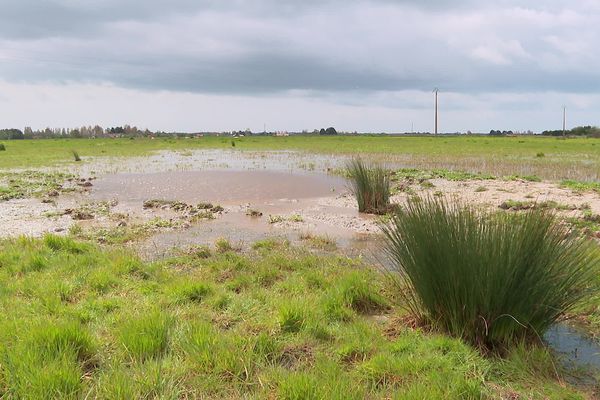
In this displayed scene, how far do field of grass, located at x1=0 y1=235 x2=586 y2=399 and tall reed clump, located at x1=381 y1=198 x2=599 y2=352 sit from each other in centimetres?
24

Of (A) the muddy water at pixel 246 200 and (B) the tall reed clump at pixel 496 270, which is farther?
(A) the muddy water at pixel 246 200

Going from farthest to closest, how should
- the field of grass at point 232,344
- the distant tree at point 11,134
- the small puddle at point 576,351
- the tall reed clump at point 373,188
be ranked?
the distant tree at point 11,134 → the tall reed clump at point 373,188 → the small puddle at point 576,351 → the field of grass at point 232,344

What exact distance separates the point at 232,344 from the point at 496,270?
2311 millimetres

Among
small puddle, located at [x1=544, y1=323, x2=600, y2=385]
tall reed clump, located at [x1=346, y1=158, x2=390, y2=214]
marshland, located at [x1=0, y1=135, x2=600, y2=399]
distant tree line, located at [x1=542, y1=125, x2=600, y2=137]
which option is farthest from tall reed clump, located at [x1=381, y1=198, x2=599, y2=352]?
distant tree line, located at [x1=542, y1=125, x2=600, y2=137]

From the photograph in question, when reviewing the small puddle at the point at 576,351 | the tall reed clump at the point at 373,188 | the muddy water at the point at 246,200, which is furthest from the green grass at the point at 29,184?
the small puddle at the point at 576,351

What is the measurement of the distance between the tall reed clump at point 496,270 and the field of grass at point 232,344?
0.77ft

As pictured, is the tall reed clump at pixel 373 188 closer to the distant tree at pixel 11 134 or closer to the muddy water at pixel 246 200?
the muddy water at pixel 246 200

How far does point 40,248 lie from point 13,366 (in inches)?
173

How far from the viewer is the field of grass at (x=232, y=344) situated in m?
3.03

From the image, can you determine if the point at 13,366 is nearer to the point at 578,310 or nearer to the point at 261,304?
the point at 261,304

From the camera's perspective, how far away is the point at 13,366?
308cm

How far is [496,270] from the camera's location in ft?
11.7

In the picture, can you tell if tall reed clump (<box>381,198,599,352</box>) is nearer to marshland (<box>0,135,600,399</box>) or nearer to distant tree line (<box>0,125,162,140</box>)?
marshland (<box>0,135,600,399</box>)

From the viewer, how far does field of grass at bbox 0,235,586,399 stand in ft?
9.95
